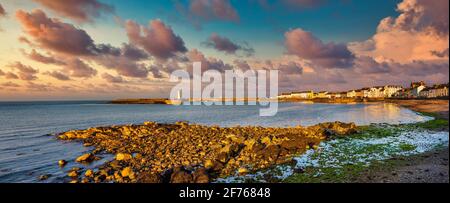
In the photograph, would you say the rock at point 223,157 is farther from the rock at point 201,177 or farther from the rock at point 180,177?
the rock at point 180,177

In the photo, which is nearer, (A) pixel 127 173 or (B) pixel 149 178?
(B) pixel 149 178

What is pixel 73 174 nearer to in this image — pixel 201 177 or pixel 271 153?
pixel 201 177

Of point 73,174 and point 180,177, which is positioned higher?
point 180,177

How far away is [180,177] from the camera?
13.7 m

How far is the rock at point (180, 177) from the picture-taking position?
13581 mm

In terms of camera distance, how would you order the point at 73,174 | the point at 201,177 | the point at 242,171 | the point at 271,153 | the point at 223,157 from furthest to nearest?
1. the point at 271,153
2. the point at 223,157
3. the point at 73,174
4. the point at 242,171
5. the point at 201,177

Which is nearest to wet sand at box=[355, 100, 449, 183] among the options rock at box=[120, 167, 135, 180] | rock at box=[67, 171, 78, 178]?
rock at box=[120, 167, 135, 180]

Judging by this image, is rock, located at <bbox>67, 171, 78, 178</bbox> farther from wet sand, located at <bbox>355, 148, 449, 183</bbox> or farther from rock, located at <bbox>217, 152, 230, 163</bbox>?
wet sand, located at <bbox>355, 148, 449, 183</bbox>

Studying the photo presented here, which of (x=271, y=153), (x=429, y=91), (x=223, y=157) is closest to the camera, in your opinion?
(x=223, y=157)

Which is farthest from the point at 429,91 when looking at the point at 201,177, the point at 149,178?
the point at 149,178

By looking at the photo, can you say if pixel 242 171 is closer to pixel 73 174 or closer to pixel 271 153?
pixel 271 153

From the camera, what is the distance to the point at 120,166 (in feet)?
56.5

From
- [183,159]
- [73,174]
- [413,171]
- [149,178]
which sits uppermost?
[413,171]

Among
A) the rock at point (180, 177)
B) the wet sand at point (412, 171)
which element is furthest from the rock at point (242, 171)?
the wet sand at point (412, 171)
